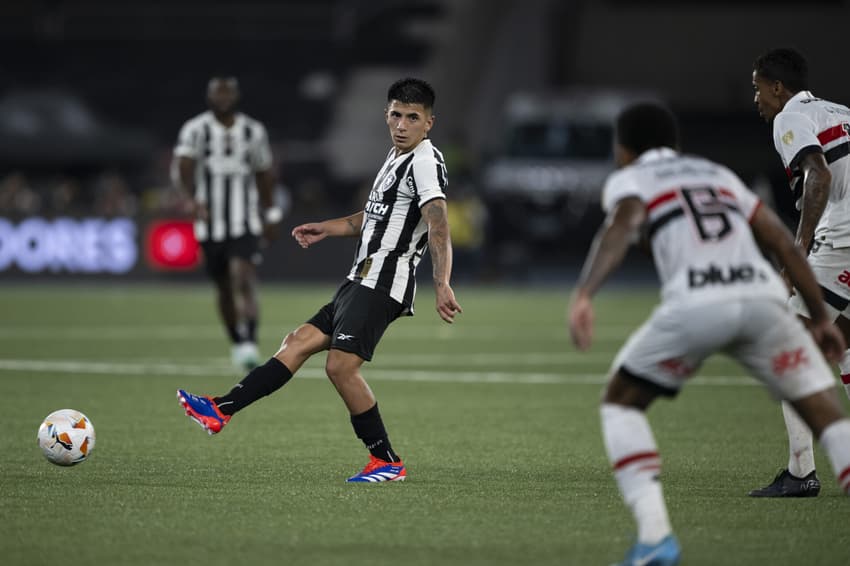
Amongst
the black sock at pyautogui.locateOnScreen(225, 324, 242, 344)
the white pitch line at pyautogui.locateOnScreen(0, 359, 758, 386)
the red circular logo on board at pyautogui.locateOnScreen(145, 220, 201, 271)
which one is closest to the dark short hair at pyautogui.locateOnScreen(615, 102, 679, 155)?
the white pitch line at pyautogui.locateOnScreen(0, 359, 758, 386)

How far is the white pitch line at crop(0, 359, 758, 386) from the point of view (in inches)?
544

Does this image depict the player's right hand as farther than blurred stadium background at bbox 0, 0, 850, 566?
Yes

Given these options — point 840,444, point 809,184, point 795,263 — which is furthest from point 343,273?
point 840,444

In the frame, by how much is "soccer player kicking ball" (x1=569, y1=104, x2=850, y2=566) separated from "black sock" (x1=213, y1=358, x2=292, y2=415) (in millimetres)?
2701

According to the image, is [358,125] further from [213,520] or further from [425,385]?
[213,520]

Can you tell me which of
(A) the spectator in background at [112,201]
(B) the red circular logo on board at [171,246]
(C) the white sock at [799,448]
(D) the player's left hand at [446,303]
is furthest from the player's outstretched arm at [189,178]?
(A) the spectator in background at [112,201]

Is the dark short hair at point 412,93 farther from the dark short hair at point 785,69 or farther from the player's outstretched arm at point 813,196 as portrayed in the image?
the player's outstretched arm at point 813,196

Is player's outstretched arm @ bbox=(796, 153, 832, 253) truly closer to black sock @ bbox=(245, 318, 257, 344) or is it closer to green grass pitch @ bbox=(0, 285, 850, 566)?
green grass pitch @ bbox=(0, 285, 850, 566)

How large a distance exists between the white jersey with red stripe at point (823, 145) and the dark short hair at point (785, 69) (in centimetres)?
7

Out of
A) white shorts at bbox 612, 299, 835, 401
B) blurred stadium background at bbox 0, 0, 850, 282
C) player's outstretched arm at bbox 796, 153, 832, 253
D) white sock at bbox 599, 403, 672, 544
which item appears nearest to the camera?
white sock at bbox 599, 403, 672, 544

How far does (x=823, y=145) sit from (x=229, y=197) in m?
7.31

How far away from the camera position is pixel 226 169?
564 inches

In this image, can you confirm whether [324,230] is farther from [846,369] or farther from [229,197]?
[229,197]

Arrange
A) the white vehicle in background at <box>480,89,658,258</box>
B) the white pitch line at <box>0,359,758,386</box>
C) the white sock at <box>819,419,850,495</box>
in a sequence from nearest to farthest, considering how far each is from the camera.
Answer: the white sock at <box>819,419,850,495</box>
the white pitch line at <box>0,359,758,386</box>
the white vehicle in background at <box>480,89,658,258</box>
